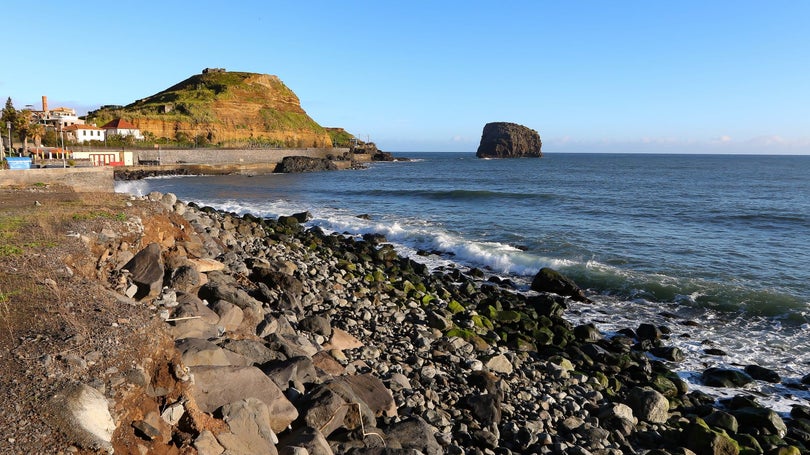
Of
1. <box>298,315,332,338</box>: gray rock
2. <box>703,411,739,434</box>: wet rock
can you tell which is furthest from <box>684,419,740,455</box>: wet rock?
<box>298,315,332,338</box>: gray rock

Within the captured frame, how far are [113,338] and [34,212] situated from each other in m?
9.62

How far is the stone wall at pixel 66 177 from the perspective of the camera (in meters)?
23.5

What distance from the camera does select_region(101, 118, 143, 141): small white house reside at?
2872 inches

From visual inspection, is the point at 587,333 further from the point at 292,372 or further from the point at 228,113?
the point at 228,113

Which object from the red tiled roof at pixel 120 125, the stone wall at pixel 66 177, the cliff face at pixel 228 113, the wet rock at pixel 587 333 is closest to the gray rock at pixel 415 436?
the wet rock at pixel 587 333

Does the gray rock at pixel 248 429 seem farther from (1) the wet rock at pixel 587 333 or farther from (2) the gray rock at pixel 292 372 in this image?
(1) the wet rock at pixel 587 333

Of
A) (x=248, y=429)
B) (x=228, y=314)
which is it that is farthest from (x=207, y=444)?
(x=228, y=314)

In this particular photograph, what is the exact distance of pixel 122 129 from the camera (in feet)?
242

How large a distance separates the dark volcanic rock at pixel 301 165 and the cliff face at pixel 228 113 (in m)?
16.3

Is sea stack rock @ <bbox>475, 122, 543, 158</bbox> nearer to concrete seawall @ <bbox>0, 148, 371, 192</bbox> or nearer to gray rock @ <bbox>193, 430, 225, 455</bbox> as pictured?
concrete seawall @ <bbox>0, 148, 371, 192</bbox>

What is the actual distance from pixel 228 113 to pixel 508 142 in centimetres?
10557

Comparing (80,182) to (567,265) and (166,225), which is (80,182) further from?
(567,265)

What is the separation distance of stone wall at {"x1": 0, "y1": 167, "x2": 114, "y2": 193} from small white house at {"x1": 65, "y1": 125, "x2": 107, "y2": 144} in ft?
147

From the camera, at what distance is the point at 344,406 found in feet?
19.5
